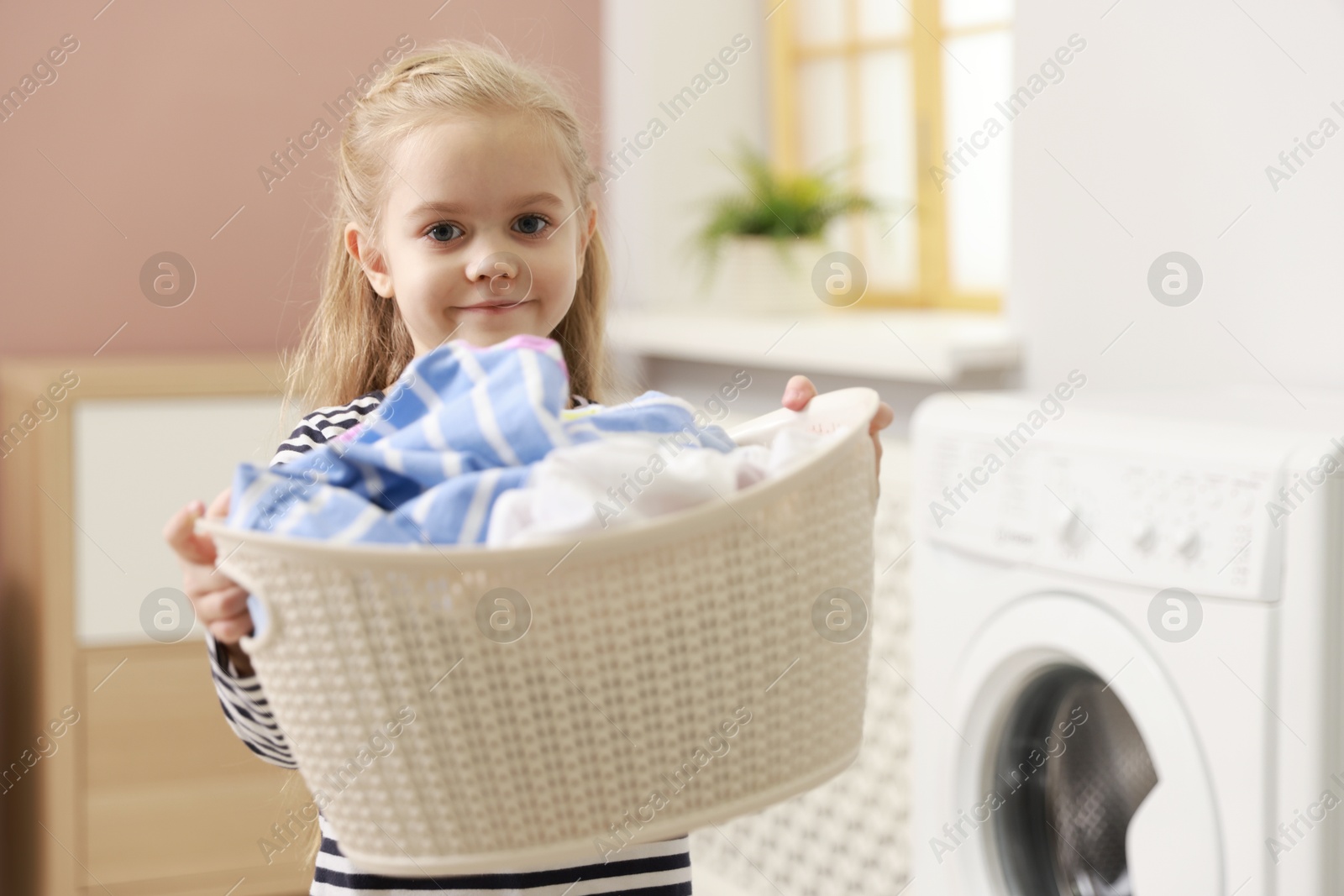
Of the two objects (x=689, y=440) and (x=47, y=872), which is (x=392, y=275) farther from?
(x=47, y=872)

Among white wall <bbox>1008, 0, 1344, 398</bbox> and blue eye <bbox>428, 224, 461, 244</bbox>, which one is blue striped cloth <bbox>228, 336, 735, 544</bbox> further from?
white wall <bbox>1008, 0, 1344, 398</bbox>

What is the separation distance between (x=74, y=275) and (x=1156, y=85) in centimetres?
183

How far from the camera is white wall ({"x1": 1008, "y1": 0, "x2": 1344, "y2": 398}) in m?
1.43

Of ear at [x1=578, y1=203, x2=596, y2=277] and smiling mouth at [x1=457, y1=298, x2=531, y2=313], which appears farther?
ear at [x1=578, y1=203, x2=596, y2=277]

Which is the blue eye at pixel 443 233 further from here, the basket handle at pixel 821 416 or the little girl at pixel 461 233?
the basket handle at pixel 821 416

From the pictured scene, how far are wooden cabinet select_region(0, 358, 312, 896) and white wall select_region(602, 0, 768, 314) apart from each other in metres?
0.92

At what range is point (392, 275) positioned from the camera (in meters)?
0.90

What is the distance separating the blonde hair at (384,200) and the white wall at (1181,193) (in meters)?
0.84

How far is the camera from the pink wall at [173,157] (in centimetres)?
223

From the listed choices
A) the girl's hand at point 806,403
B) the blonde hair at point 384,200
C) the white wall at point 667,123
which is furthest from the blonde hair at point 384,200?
the white wall at point 667,123

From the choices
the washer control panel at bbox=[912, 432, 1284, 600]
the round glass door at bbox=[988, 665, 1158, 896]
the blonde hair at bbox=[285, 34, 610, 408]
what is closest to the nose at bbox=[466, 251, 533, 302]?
the blonde hair at bbox=[285, 34, 610, 408]

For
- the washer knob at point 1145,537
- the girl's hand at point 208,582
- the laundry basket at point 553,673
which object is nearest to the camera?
the laundry basket at point 553,673

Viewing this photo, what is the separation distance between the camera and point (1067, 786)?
1.43 metres

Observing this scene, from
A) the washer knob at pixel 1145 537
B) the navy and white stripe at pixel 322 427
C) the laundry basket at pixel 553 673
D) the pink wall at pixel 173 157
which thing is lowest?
the laundry basket at pixel 553 673
